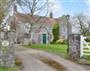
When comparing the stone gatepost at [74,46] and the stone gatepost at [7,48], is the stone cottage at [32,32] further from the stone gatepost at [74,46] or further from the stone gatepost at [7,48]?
the stone gatepost at [7,48]

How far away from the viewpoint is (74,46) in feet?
65.6

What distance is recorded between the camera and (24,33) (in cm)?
5172

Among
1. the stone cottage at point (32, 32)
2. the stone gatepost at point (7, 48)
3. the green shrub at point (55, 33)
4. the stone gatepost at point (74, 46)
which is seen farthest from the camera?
the green shrub at point (55, 33)

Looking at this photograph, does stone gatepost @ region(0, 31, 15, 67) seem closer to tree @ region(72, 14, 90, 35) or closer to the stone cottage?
the stone cottage

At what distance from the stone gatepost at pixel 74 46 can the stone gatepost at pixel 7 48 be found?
538 cm

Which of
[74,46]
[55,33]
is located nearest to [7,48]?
[74,46]

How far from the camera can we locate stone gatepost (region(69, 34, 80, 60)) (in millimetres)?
19672

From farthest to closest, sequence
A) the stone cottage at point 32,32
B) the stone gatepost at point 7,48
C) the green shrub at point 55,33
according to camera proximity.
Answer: the green shrub at point 55,33 < the stone cottage at point 32,32 < the stone gatepost at point 7,48

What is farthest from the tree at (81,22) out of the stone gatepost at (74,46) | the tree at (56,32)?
the stone gatepost at (74,46)

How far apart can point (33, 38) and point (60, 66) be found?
120 feet

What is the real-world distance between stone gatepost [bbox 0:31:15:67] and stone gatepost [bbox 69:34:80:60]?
17.7 feet

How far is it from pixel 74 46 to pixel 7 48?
225 inches

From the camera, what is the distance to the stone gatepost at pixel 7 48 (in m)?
15.8

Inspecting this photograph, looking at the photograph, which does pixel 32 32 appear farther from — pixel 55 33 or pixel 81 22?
pixel 81 22
